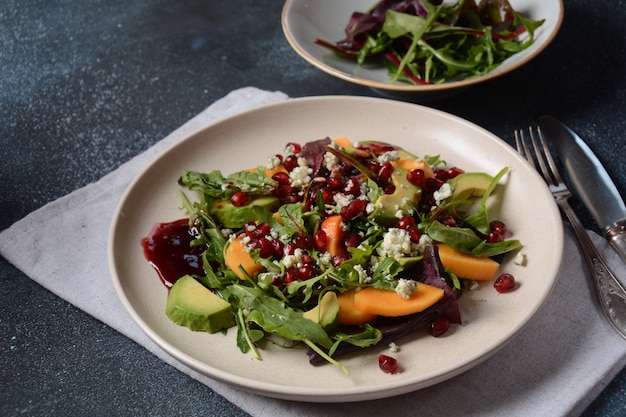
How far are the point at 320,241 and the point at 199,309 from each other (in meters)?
0.40

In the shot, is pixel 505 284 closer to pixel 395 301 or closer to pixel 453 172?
pixel 395 301

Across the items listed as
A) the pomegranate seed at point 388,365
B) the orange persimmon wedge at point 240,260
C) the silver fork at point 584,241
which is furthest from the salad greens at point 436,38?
the pomegranate seed at point 388,365

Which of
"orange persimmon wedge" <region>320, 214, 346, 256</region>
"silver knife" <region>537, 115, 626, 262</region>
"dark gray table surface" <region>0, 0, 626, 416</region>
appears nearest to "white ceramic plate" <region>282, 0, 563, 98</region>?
"dark gray table surface" <region>0, 0, 626, 416</region>

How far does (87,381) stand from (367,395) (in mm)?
884

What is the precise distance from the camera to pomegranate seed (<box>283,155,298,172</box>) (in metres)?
2.33

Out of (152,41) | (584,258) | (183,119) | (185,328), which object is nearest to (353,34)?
(183,119)

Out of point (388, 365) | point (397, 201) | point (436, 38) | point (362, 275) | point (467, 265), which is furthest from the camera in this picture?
point (436, 38)

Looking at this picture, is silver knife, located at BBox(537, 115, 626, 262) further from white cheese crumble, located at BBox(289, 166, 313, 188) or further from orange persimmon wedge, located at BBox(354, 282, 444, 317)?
white cheese crumble, located at BBox(289, 166, 313, 188)

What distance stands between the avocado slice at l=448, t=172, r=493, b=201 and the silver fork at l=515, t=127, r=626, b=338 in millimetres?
347

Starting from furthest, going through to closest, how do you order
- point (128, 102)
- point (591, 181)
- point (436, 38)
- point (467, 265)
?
point (128, 102) → point (436, 38) → point (591, 181) → point (467, 265)

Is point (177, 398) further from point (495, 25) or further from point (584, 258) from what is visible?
point (495, 25)

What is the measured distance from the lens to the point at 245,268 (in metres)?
1.98

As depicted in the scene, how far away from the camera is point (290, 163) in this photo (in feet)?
7.66

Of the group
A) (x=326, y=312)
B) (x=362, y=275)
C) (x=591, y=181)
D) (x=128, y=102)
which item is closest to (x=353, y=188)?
(x=362, y=275)
